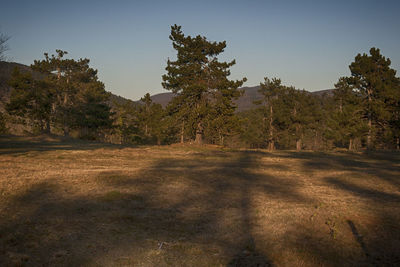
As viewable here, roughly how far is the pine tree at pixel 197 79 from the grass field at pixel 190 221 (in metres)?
21.8

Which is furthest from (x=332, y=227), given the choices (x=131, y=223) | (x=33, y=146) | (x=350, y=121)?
(x=350, y=121)

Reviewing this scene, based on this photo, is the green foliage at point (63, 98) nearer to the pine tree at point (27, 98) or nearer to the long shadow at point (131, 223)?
the pine tree at point (27, 98)

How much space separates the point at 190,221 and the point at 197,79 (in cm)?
2805

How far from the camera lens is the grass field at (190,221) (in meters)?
5.82

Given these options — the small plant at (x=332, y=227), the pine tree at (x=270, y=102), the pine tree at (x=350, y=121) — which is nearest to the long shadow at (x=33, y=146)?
the small plant at (x=332, y=227)

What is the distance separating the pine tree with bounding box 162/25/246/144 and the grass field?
21826 mm

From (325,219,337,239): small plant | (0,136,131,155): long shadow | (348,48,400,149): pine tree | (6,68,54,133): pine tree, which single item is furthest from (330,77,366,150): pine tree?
(6,68,54,133): pine tree

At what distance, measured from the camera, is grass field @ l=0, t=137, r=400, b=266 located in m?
5.82

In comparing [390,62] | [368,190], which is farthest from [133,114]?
[368,190]

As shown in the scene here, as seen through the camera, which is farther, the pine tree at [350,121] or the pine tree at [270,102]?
the pine tree at [270,102]

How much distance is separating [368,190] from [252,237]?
707 centimetres

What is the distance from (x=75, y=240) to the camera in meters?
6.43

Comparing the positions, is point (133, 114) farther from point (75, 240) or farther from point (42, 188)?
point (75, 240)

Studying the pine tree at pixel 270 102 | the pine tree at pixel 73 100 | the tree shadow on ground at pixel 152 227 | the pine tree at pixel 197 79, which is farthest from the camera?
the pine tree at pixel 270 102
